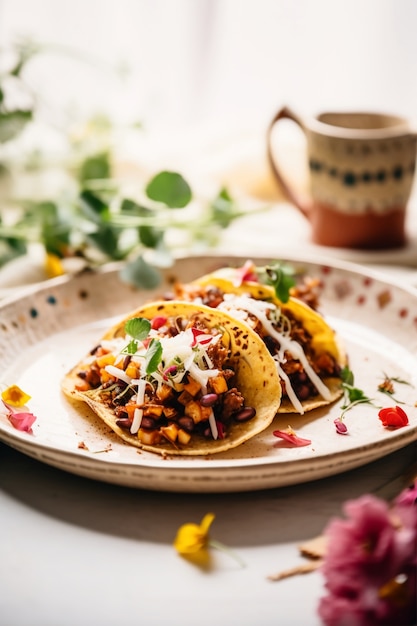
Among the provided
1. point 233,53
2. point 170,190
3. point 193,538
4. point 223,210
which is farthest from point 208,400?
point 233,53

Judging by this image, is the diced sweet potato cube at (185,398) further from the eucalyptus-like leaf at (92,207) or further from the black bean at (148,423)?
the eucalyptus-like leaf at (92,207)

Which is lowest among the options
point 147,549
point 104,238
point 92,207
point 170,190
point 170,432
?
point 147,549

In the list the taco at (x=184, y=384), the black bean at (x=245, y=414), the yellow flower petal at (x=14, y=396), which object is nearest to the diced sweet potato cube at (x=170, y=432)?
the taco at (x=184, y=384)

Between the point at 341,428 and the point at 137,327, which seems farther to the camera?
the point at 137,327

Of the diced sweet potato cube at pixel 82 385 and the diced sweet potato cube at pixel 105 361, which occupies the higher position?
the diced sweet potato cube at pixel 105 361

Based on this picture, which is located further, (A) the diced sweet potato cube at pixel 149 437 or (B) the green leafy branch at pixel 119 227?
(B) the green leafy branch at pixel 119 227

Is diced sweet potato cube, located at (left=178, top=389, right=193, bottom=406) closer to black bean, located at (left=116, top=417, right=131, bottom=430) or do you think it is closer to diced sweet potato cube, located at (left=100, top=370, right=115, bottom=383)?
black bean, located at (left=116, top=417, right=131, bottom=430)

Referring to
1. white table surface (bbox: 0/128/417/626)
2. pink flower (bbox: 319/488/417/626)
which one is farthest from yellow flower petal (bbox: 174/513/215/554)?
pink flower (bbox: 319/488/417/626)

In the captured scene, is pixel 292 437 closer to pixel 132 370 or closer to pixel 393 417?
pixel 393 417
